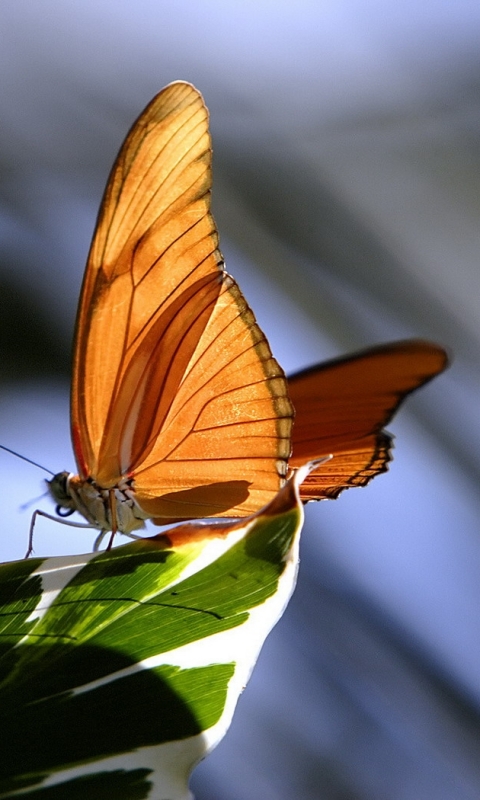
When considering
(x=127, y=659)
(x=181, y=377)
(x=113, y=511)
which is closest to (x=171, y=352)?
(x=181, y=377)

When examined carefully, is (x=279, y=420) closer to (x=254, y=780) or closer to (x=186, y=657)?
(x=186, y=657)

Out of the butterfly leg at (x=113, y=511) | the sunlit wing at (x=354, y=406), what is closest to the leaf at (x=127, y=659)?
the butterfly leg at (x=113, y=511)

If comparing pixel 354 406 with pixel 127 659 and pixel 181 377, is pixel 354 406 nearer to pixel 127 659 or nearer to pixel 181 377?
pixel 181 377

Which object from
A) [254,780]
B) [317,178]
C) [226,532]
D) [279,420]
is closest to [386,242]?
[317,178]

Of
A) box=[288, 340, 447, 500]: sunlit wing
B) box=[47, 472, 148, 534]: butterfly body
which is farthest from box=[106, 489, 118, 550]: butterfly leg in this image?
box=[288, 340, 447, 500]: sunlit wing

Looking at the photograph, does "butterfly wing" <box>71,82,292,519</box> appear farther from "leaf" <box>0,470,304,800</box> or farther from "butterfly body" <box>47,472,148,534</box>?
"leaf" <box>0,470,304,800</box>
